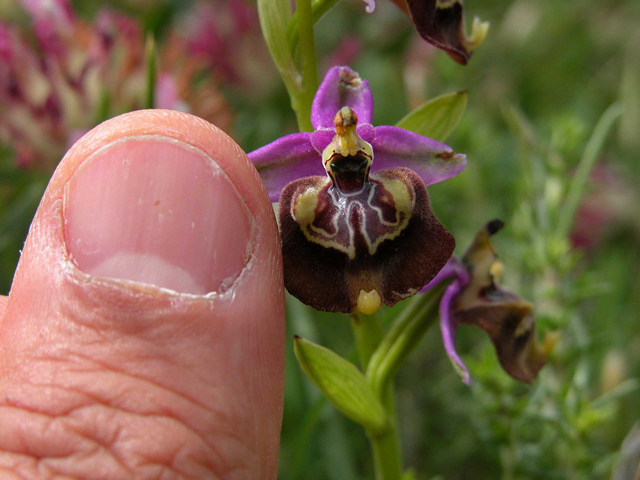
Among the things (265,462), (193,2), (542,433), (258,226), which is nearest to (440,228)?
(258,226)

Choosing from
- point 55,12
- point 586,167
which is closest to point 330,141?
point 586,167

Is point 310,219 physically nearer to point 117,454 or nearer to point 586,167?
point 117,454

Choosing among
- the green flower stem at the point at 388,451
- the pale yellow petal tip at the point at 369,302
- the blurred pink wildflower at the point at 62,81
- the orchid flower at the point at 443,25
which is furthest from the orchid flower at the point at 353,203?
the blurred pink wildflower at the point at 62,81

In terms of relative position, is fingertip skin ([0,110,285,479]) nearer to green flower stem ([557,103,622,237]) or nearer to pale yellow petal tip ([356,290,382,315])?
pale yellow petal tip ([356,290,382,315])

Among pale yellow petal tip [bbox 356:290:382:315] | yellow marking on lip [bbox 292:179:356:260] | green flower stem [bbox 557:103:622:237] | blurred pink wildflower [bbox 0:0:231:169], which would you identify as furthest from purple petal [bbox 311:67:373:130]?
blurred pink wildflower [bbox 0:0:231:169]

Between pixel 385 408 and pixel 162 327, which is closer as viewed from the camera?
pixel 162 327

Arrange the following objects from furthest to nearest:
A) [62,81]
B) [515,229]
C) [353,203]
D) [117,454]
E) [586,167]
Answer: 1. [62,81]
2. [515,229]
3. [586,167]
4. [353,203]
5. [117,454]
